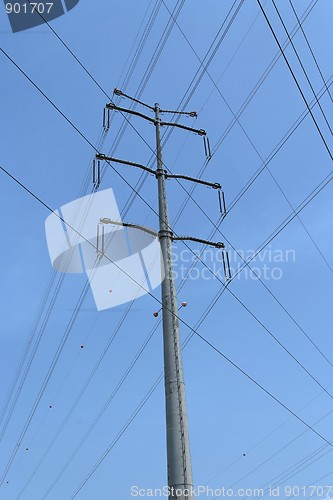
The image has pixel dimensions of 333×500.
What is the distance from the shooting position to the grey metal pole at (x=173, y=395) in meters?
8.56

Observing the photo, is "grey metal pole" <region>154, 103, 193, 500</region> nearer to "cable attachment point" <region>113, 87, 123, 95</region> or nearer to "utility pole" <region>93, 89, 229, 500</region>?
"utility pole" <region>93, 89, 229, 500</region>

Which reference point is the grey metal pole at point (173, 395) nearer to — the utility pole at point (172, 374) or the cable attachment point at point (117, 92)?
the utility pole at point (172, 374)

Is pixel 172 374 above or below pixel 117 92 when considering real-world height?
below

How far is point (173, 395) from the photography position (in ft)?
31.0

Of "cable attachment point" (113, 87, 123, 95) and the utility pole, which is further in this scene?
"cable attachment point" (113, 87, 123, 95)

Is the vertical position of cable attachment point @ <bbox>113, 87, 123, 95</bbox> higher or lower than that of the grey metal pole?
higher

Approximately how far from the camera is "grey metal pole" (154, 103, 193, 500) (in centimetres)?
856

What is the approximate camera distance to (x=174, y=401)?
9.40m

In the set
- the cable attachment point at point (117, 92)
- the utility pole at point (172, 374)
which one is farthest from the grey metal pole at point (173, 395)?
the cable attachment point at point (117, 92)

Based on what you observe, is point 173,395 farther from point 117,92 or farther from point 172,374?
point 117,92

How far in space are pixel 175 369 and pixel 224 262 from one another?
459cm

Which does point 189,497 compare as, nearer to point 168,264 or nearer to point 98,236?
point 168,264

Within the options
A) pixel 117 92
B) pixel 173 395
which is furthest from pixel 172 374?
pixel 117 92

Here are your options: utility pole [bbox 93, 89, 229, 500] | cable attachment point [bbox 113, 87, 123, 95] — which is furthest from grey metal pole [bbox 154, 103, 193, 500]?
cable attachment point [bbox 113, 87, 123, 95]
